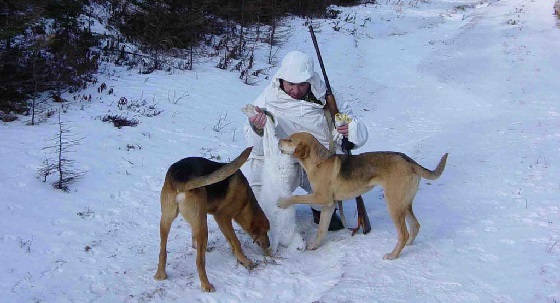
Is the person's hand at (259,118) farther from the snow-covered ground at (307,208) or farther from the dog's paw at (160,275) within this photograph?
the dog's paw at (160,275)

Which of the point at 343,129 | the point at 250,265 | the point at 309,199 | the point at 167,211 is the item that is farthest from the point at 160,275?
the point at 343,129

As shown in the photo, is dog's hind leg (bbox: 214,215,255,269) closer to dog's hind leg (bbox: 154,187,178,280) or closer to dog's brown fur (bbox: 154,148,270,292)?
dog's brown fur (bbox: 154,148,270,292)

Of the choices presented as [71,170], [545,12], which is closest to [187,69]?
[71,170]

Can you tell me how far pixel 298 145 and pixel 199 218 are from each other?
1.46 m

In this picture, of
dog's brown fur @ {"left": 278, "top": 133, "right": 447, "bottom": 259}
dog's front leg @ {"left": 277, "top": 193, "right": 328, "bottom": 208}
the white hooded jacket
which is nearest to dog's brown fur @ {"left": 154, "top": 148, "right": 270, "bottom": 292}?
dog's front leg @ {"left": 277, "top": 193, "right": 328, "bottom": 208}

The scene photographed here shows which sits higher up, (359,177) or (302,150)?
(302,150)

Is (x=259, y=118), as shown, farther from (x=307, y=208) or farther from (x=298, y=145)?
(x=307, y=208)

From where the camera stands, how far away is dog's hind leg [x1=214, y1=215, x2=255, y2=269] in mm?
5168

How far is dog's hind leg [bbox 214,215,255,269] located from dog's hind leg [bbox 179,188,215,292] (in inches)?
22.8

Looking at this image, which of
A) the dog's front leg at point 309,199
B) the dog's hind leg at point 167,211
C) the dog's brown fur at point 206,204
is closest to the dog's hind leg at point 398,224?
the dog's front leg at point 309,199

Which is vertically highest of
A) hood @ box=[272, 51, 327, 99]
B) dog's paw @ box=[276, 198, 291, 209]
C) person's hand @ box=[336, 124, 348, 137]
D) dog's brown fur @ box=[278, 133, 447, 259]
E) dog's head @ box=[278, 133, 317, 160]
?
hood @ box=[272, 51, 327, 99]

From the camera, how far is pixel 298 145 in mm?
5449

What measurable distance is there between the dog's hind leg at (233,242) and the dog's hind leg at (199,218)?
1.90 feet

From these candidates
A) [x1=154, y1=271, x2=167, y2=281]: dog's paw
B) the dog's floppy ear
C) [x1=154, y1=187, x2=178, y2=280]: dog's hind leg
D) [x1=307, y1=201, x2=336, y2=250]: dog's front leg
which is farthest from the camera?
[x1=307, y1=201, x2=336, y2=250]: dog's front leg
